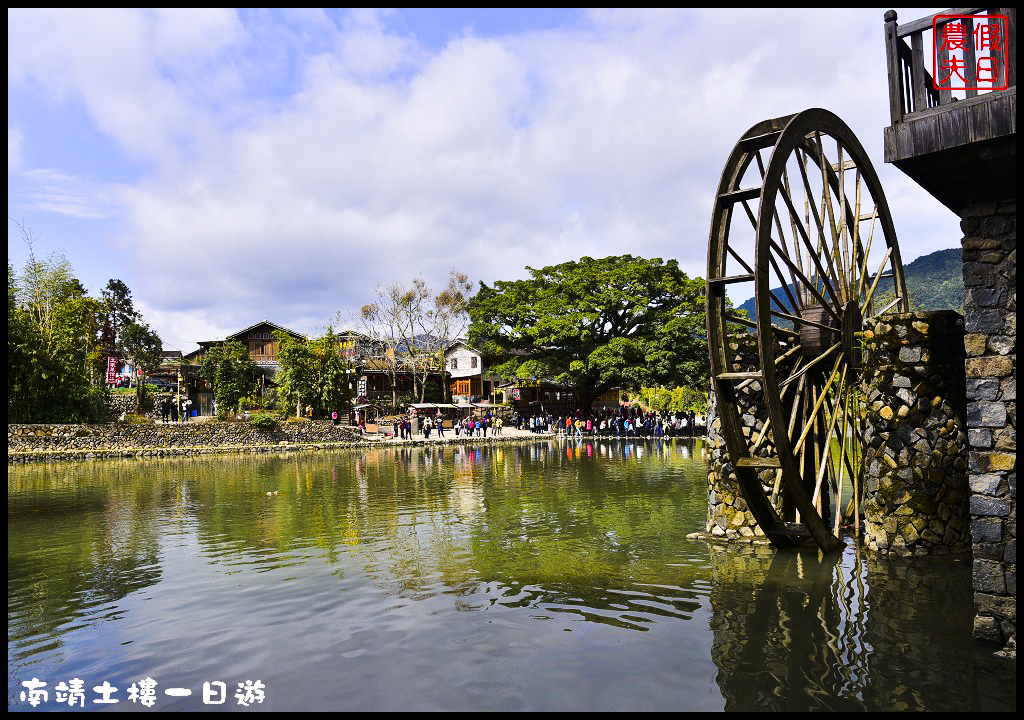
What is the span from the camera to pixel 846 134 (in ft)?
33.0

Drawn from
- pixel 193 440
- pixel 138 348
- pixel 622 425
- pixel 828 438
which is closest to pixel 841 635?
pixel 828 438

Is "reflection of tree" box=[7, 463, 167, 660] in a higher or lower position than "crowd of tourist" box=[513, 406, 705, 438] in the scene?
lower

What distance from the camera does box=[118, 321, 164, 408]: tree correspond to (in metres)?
44.7

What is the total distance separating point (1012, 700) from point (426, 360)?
43.1 m

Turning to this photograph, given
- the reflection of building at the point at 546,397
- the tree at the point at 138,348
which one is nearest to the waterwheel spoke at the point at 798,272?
the reflection of building at the point at 546,397

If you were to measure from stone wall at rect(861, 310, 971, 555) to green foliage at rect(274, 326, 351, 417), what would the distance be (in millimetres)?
34913

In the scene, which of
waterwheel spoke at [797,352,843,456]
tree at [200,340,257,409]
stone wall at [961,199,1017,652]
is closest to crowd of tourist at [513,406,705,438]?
tree at [200,340,257,409]

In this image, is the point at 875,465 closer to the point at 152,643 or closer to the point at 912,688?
the point at 912,688

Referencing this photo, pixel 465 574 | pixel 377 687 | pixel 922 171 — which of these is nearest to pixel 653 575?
pixel 465 574

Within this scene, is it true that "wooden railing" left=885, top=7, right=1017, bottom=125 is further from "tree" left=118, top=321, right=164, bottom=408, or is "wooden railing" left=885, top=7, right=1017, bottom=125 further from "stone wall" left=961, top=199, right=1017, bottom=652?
"tree" left=118, top=321, right=164, bottom=408

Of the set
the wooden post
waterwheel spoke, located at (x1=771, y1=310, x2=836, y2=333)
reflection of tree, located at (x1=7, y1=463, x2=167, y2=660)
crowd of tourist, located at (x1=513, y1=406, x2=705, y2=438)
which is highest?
the wooden post

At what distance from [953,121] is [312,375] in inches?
1502

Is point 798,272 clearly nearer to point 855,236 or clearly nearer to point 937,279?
point 855,236

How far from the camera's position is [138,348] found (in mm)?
44812
